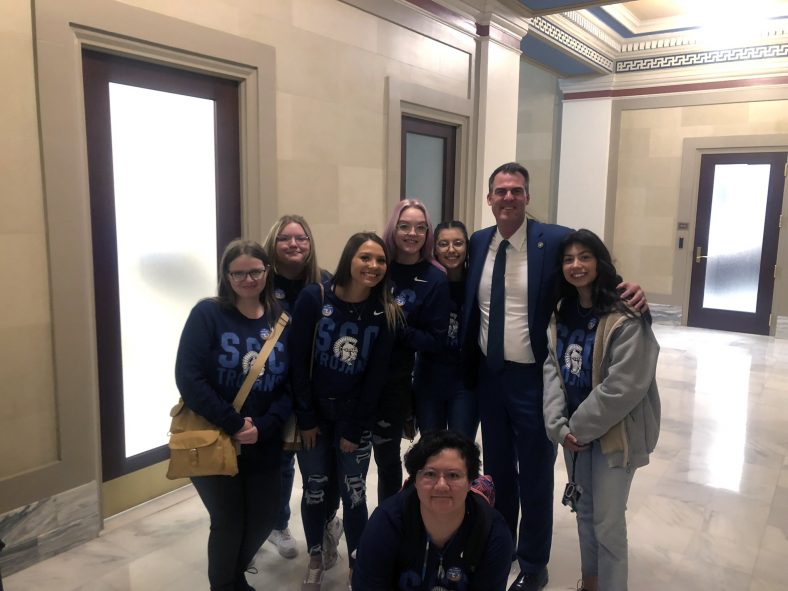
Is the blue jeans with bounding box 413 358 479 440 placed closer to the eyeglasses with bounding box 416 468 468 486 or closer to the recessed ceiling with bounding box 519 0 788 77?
the eyeglasses with bounding box 416 468 468 486

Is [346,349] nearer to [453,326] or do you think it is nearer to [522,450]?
[453,326]

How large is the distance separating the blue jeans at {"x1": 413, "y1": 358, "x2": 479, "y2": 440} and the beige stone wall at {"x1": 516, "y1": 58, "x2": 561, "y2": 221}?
527 centimetres

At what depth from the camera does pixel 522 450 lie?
2076 millimetres

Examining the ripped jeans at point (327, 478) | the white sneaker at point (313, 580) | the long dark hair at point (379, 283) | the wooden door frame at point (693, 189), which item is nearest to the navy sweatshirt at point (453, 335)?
the long dark hair at point (379, 283)

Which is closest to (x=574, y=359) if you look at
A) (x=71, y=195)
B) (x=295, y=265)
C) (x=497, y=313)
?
→ (x=497, y=313)

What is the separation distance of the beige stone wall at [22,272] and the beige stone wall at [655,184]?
633 cm

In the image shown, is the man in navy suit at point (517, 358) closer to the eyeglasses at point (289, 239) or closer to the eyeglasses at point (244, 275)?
the eyeglasses at point (289, 239)

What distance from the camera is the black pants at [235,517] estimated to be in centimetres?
187

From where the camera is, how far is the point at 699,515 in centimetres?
275

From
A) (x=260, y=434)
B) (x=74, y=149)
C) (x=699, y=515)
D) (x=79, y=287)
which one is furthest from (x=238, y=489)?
(x=699, y=515)

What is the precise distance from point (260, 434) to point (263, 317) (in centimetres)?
36

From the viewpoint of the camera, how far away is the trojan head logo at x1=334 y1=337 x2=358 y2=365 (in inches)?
75.5

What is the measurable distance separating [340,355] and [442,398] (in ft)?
1.54

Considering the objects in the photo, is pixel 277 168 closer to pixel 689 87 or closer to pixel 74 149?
pixel 74 149
